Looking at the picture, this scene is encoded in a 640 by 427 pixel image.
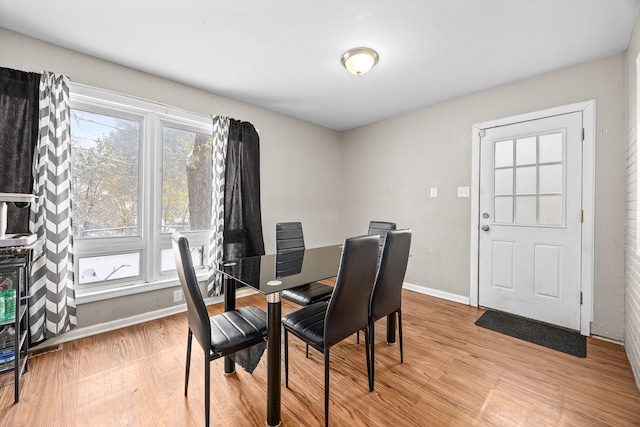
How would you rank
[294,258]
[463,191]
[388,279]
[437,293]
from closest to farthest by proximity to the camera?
[388,279], [294,258], [463,191], [437,293]

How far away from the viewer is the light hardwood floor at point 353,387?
1481 mm

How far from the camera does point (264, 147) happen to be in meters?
3.63

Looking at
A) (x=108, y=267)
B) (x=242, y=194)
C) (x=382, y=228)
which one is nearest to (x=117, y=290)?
(x=108, y=267)

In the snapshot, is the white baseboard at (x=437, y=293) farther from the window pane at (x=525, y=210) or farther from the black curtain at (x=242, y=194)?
the black curtain at (x=242, y=194)

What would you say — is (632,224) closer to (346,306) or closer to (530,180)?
(530,180)

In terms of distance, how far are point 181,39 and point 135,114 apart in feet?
3.15

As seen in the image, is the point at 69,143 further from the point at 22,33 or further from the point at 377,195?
the point at 377,195

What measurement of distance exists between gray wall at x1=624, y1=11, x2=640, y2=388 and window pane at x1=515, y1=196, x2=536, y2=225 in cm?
65

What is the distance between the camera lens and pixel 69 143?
2227mm

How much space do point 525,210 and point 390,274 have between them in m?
1.97

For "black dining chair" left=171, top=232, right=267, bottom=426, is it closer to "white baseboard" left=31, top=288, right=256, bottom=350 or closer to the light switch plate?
"white baseboard" left=31, top=288, right=256, bottom=350

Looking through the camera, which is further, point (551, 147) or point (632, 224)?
point (551, 147)

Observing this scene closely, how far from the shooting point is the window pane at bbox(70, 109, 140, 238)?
2383mm

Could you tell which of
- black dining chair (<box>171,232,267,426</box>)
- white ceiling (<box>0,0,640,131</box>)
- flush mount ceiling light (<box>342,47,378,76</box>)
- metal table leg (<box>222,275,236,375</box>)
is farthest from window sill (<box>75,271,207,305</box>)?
flush mount ceiling light (<box>342,47,378,76</box>)
